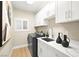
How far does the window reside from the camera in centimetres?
546

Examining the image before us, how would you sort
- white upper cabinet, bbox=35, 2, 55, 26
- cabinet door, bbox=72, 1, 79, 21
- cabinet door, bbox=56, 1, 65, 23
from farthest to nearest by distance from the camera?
white upper cabinet, bbox=35, 2, 55, 26, cabinet door, bbox=56, 1, 65, 23, cabinet door, bbox=72, 1, 79, 21

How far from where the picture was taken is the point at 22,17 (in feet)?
18.3

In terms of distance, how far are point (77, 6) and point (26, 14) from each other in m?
4.61

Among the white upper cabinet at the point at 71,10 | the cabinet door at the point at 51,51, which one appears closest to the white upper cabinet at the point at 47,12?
the white upper cabinet at the point at 71,10

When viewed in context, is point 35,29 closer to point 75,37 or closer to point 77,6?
point 75,37

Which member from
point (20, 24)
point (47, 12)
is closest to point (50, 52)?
point (47, 12)

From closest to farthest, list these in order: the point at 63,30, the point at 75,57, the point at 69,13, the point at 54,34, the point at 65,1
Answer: the point at 75,57
the point at 69,13
the point at 65,1
the point at 63,30
the point at 54,34

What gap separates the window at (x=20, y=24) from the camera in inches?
215

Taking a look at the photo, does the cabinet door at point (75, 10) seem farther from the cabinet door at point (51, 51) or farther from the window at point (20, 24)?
the window at point (20, 24)

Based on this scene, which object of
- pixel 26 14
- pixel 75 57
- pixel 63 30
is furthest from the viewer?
pixel 26 14

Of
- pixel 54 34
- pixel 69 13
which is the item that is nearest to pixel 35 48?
pixel 54 34

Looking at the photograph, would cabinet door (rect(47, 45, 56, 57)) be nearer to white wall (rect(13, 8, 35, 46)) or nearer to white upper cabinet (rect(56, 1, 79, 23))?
white upper cabinet (rect(56, 1, 79, 23))

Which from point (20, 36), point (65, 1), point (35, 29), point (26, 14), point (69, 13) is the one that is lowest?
point (20, 36)

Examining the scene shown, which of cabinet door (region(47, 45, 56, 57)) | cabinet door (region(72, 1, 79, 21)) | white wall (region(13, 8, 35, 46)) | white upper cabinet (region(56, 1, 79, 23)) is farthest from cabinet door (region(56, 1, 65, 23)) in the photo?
white wall (region(13, 8, 35, 46))
